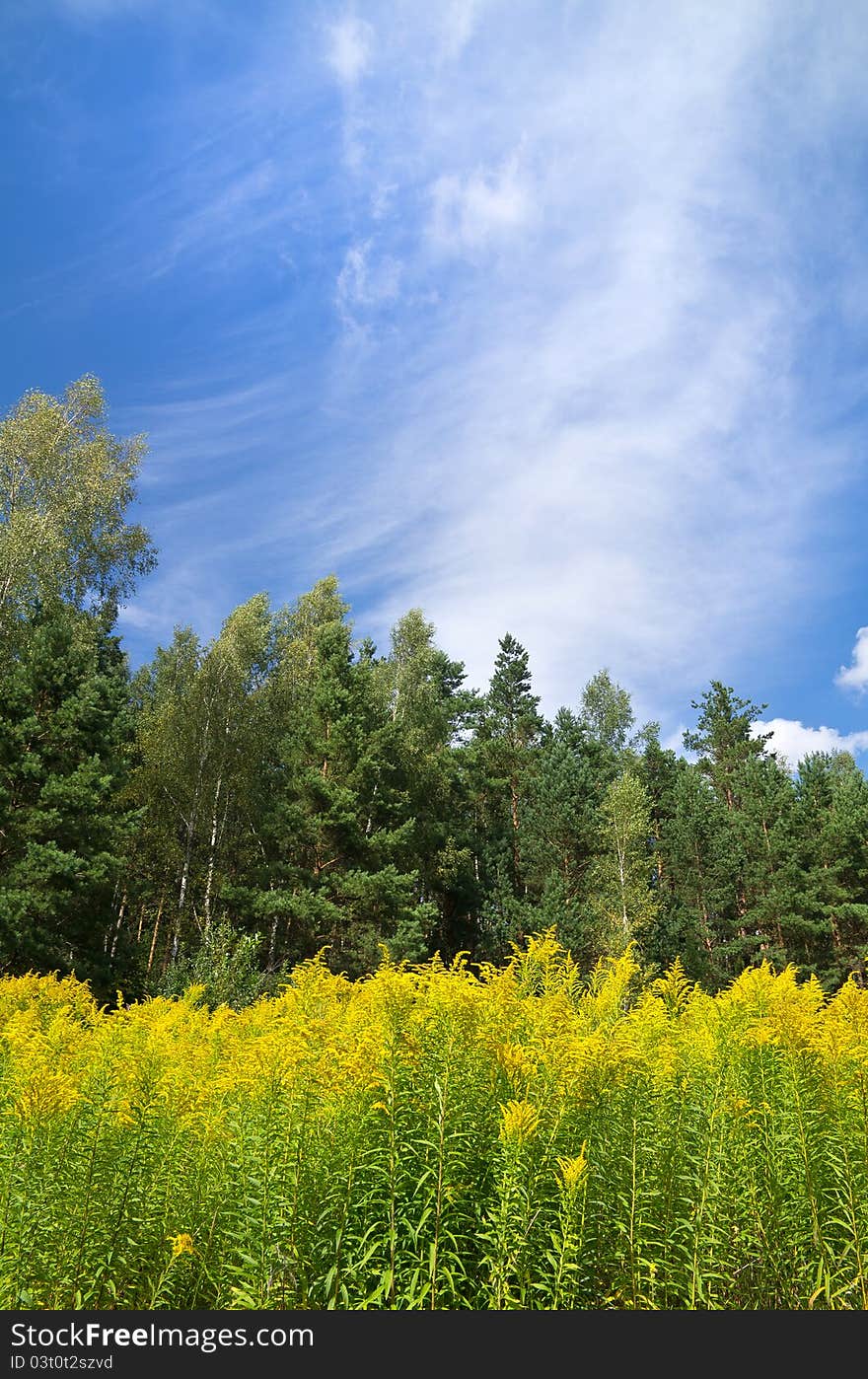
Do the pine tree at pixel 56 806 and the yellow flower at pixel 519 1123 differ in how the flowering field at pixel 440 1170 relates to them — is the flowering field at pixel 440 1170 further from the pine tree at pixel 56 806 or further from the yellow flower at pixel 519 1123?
the pine tree at pixel 56 806

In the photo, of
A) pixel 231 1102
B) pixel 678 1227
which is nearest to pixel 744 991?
pixel 678 1227

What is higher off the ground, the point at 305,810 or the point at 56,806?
the point at 305,810

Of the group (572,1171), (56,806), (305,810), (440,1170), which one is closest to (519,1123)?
(572,1171)

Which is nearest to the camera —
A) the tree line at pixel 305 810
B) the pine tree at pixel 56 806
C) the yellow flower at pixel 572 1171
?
the yellow flower at pixel 572 1171

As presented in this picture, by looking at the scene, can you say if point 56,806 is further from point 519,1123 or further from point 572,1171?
point 572,1171

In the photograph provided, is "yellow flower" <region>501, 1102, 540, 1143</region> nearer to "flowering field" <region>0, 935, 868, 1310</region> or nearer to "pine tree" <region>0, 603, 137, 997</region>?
"flowering field" <region>0, 935, 868, 1310</region>

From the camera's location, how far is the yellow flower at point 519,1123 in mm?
3137

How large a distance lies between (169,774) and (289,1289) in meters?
23.0

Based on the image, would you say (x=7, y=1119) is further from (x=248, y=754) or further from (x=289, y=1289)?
(x=248, y=754)

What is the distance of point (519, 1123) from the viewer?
10.3ft

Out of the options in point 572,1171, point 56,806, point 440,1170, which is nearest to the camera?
point 572,1171

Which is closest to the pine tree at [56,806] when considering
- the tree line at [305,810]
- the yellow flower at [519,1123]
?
the tree line at [305,810]

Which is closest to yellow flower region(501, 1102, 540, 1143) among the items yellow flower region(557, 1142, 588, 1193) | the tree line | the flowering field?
the flowering field

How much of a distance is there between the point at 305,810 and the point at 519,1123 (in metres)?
20.7
